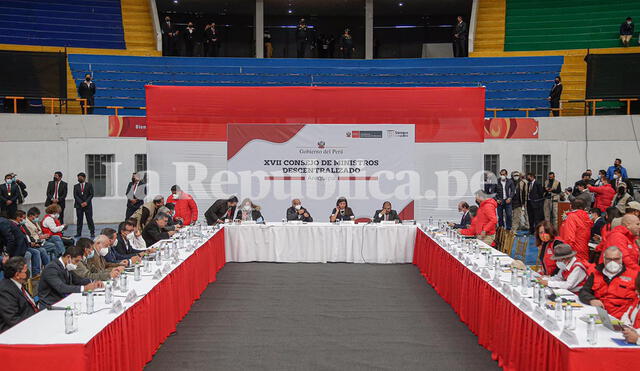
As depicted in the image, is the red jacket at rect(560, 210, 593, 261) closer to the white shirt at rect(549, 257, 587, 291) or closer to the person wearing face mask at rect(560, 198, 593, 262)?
the person wearing face mask at rect(560, 198, 593, 262)

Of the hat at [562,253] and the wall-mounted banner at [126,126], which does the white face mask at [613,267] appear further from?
the wall-mounted banner at [126,126]

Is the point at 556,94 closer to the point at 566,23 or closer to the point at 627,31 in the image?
the point at 627,31

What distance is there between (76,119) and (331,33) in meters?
12.2

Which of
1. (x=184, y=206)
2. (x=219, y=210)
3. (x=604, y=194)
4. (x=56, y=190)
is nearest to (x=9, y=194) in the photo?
(x=56, y=190)

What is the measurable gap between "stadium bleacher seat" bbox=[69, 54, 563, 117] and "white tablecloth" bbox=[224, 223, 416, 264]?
25.7 feet

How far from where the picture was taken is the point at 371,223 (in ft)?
34.9

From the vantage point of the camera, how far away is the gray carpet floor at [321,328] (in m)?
5.51

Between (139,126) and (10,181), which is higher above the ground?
(139,126)

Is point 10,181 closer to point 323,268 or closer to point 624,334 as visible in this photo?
point 323,268

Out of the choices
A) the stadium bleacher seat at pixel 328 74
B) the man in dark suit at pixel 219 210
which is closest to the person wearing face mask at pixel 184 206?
the man in dark suit at pixel 219 210

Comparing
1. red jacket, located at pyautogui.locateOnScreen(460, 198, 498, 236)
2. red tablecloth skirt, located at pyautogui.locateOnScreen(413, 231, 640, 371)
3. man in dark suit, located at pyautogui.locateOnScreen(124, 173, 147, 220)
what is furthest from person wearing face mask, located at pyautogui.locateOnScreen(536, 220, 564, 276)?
man in dark suit, located at pyautogui.locateOnScreen(124, 173, 147, 220)

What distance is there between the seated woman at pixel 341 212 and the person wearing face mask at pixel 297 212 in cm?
42

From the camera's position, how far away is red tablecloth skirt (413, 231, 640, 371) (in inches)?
152

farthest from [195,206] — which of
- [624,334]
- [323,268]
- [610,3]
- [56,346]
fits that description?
[610,3]
